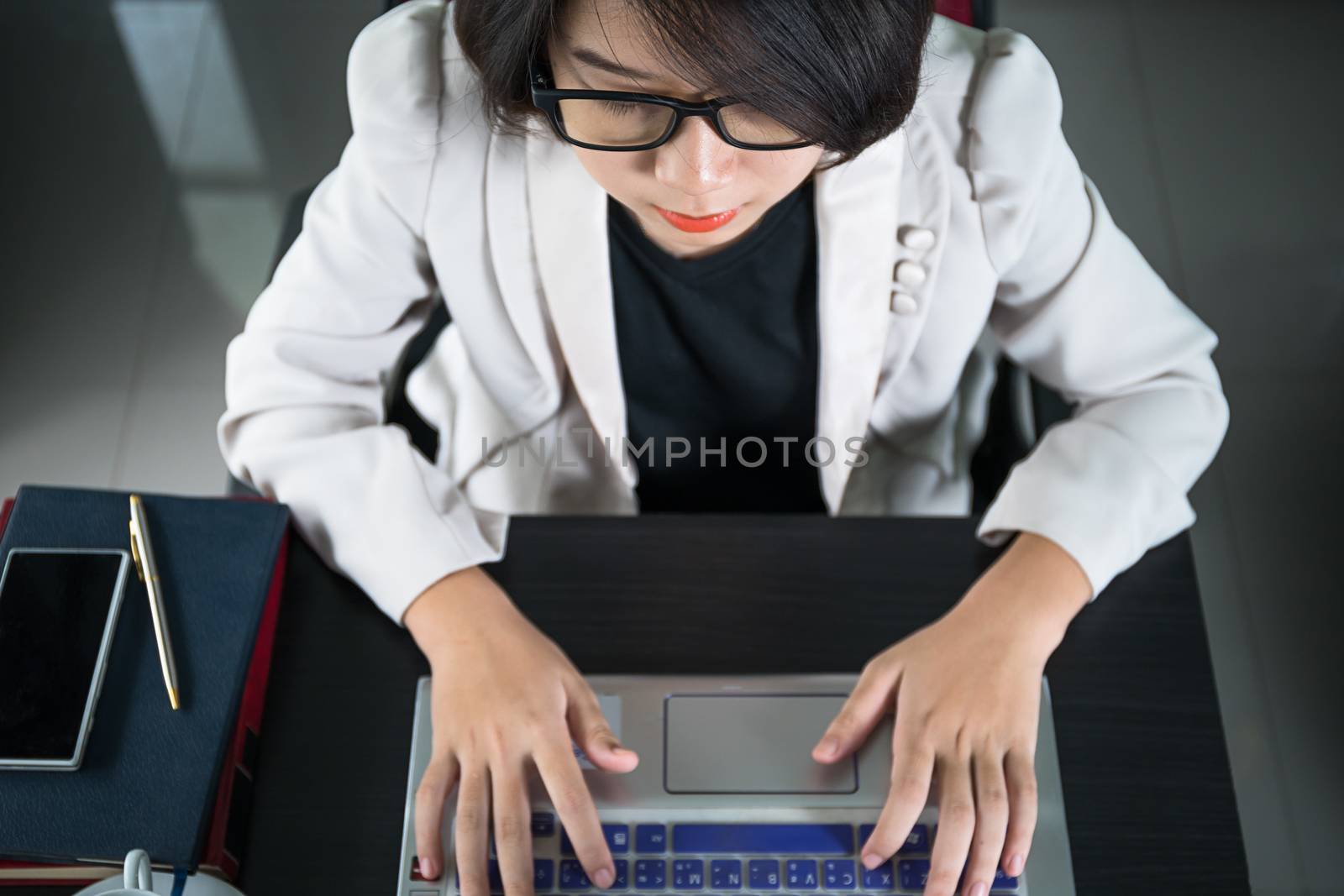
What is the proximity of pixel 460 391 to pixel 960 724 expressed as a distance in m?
0.61

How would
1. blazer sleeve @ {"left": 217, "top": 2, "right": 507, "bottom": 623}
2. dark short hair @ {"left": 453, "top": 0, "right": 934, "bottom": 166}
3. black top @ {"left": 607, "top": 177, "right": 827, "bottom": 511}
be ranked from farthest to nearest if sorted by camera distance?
1. black top @ {"left": 607, "top": 177, "right": 827, "bottom": 511}
2. blazer sleeve @ {"left": 217, "top": 2, "right": 507, "bottom": 623}
3. dark short hair @ {"left": 453, "top": 0, "right": 934, "bottom": 166}

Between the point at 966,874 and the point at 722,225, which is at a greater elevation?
the point at 722,225

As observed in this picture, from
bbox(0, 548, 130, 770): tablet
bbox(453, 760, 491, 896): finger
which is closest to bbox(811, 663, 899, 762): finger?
bbox(453, 760, 491, 896): finger

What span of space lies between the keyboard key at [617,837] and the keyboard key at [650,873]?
0.04ft

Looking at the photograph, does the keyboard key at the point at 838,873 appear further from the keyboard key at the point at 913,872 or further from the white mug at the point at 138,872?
the white mug at the point at 138,872

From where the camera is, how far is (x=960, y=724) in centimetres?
77

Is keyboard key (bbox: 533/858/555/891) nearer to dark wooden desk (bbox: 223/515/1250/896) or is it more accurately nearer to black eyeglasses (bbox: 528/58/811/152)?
dark wooden desk (bbox: 223/515/1250/896)

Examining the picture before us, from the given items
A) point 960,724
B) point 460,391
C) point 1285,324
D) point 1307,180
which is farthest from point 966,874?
point 1307,180

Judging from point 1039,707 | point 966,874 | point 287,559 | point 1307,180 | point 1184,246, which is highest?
point 1307,180

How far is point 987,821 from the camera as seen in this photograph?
28.6 inches

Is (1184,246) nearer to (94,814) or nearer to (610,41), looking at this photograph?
(610,41)

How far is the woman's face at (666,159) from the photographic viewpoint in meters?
0.68

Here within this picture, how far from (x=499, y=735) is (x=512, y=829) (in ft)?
0.21

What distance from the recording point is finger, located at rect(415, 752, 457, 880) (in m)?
0.72
